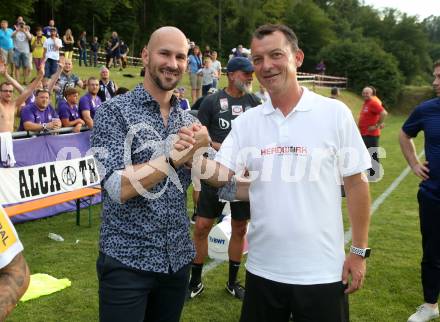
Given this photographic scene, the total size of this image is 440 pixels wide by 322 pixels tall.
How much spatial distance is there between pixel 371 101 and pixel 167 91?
30.5ft

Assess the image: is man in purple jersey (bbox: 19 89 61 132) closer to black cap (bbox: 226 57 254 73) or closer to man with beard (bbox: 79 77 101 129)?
man with beard (bbox: 79 77 101 129)

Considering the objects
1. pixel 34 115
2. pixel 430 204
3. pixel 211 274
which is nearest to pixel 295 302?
pixel 430 204

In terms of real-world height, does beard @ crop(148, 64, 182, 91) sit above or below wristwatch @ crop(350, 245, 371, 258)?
above

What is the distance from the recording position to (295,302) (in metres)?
2.46

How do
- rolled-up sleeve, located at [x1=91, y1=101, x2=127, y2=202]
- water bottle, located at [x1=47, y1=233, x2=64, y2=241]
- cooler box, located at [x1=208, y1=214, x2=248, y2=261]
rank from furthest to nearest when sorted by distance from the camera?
water bottle, located at [x1=47, y1=233, x2=64, y2=241], cooler box, located at [x1=208, y1=214, x2=248, y2=261], rolled-up sleeve, located at [x1=91, y1=101, x2=127, y2=202]

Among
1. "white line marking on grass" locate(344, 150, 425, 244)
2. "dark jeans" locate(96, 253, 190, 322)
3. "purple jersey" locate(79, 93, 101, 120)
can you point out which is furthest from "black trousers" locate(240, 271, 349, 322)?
"purple jersey" locate(79, 93, 101, 120)

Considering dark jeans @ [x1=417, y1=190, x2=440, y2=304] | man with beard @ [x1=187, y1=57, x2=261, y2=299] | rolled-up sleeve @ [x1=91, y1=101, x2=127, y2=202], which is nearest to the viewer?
rolled-up sleeve @ [x1=91, y1=101, x2=127, y2=202]

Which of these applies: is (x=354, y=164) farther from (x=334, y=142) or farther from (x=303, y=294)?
(x=303, y=294)

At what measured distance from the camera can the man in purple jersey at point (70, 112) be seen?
28.6 feet

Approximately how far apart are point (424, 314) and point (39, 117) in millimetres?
6524

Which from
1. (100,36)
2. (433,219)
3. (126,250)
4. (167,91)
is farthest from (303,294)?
(100,36)

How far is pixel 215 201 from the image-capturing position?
470 centimetres

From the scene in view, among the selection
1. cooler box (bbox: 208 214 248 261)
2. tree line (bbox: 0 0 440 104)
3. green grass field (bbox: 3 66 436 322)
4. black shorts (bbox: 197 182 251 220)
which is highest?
tree line (bbox: 0 0 440 104)

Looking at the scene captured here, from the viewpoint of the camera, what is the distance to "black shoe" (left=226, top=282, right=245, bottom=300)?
482cm
